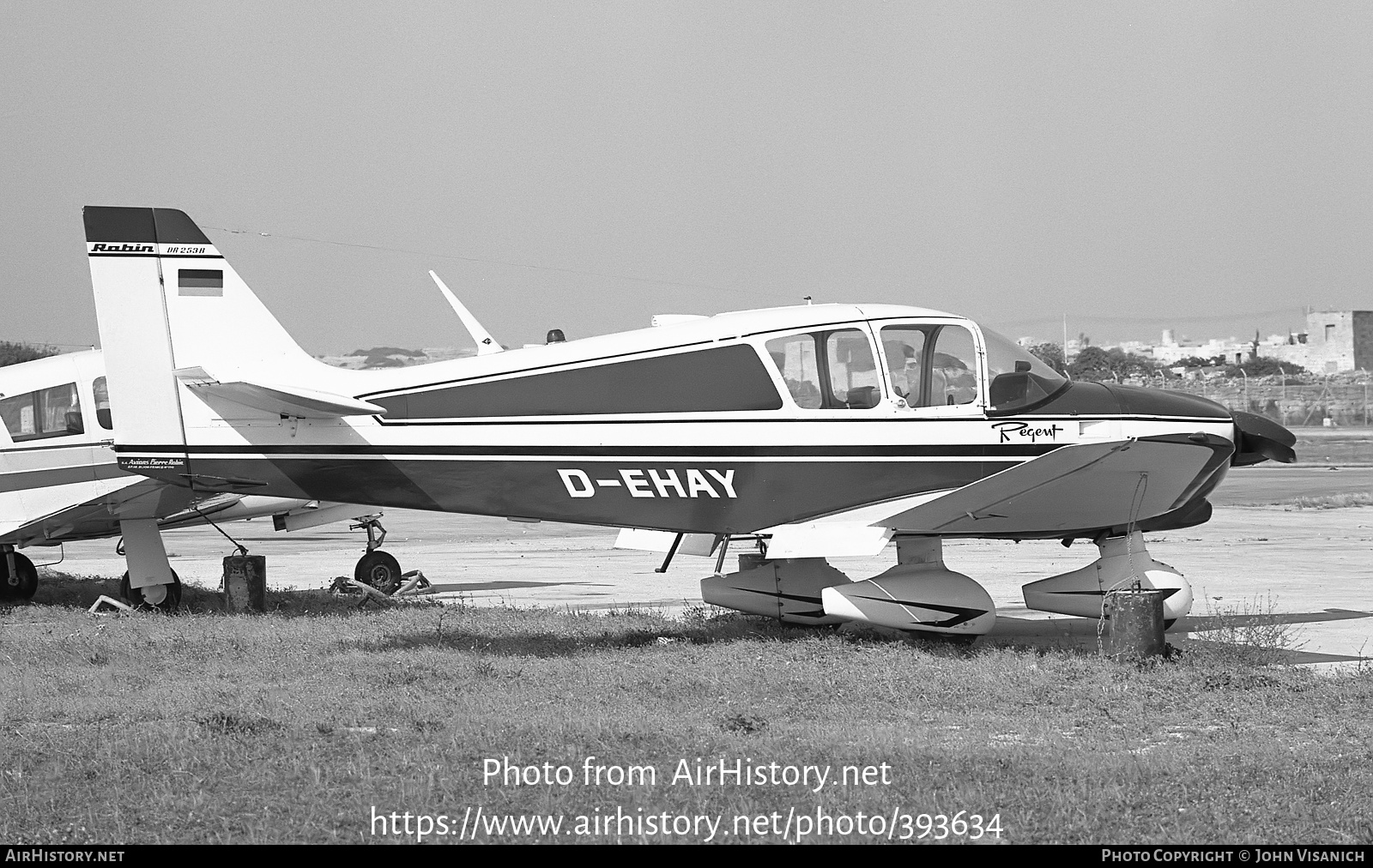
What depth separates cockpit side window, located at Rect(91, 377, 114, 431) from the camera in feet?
45.0

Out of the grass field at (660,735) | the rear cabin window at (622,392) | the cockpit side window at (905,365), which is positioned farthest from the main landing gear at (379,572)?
the cockpit side window at (905,365)

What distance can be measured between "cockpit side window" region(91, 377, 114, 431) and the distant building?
498 feet

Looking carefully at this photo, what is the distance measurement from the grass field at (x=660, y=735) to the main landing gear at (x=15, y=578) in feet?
13.1

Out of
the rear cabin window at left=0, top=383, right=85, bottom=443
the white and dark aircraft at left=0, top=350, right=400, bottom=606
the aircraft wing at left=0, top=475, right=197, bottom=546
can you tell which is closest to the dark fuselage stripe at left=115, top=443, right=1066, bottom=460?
the aircraft wing at left=0, top=475, right=197, bottom=546

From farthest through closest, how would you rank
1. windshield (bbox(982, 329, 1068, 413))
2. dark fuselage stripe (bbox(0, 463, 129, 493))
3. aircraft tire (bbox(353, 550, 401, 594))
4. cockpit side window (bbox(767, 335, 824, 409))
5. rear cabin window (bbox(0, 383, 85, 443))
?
aircraft tire (bbox(353, 550, 401, 594)) < rear cabin window (bbox(0, 383, 85, 443)) < dark fuselage stripe (bbox(0, 463, 129, 493)) < windshield (bbox(982, 329, 1068, 413)) < cockpit side window (bbox(767, 335, 824, 409))

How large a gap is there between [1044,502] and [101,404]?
9.29 m

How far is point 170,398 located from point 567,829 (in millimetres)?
5748

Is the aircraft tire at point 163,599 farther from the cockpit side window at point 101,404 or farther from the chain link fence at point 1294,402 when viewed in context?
the chain link fence at point 1294,402

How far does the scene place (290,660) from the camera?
33.0 ft

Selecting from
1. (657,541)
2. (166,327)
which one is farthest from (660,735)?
(166,327)

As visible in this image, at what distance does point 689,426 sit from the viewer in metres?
10.1

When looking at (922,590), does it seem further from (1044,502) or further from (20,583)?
(20,583)

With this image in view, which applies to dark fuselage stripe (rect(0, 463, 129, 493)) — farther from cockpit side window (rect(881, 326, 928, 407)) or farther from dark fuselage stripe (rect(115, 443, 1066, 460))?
cockpit side window (rect(881, 326, 928, 407))

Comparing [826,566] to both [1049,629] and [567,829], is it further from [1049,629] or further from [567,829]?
[567,829]
